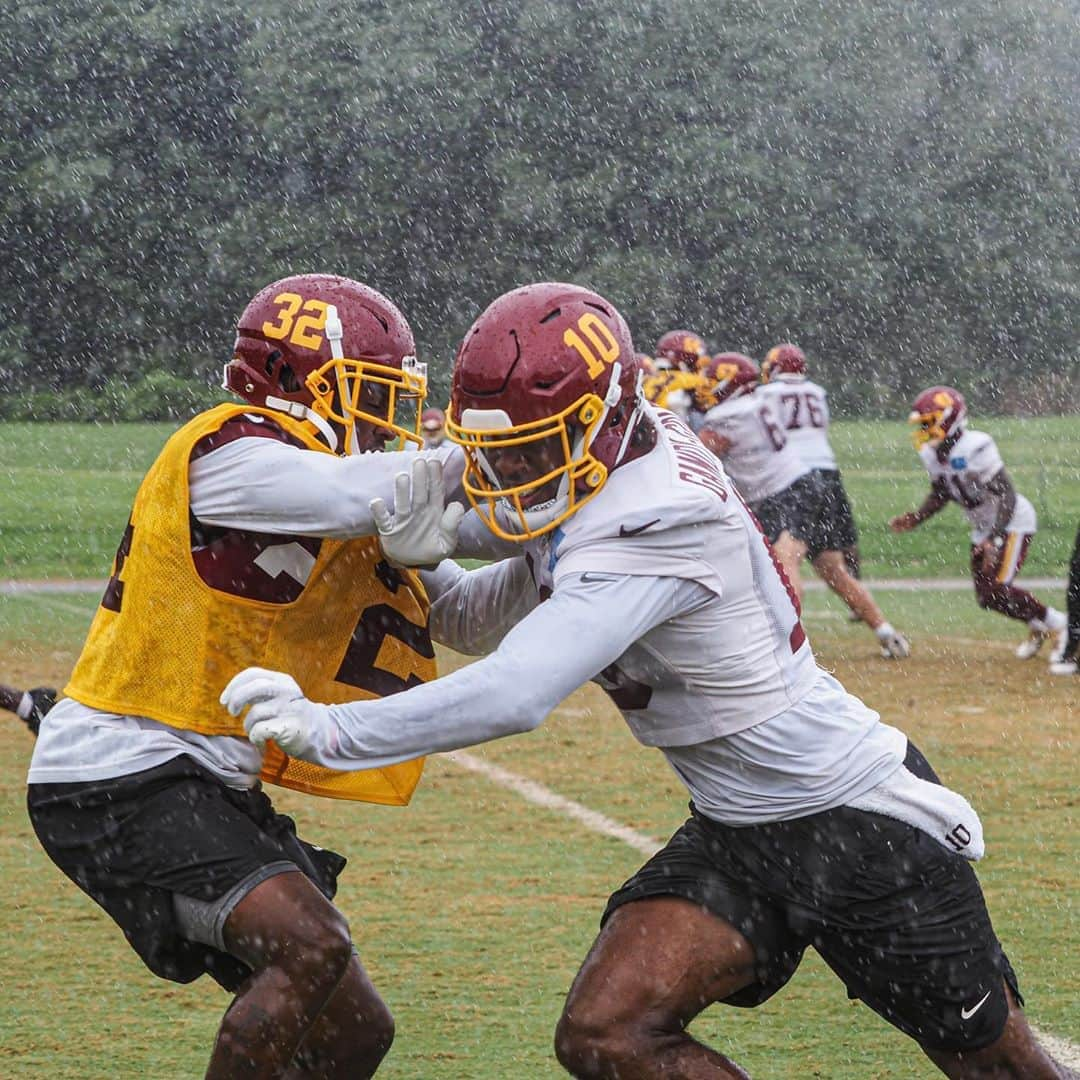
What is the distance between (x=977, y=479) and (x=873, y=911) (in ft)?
30.5

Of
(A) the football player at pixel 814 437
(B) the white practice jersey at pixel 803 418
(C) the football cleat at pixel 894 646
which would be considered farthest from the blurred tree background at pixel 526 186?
(C) the football cleat at pixel 894 646

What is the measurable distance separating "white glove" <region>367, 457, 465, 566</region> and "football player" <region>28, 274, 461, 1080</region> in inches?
0.6

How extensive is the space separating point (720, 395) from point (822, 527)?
5.03ft

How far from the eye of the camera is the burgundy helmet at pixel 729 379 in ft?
42.7

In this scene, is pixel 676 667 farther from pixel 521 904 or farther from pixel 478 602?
pixel 521 904

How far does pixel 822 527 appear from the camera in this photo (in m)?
12.0

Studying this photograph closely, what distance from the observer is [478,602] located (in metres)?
4.14

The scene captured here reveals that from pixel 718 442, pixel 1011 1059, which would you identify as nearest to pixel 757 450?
pixel 718 442

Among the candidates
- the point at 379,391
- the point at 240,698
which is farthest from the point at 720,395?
the point at 240,698

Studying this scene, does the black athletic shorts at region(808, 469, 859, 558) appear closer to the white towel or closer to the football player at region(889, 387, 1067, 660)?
the football player at region(889, 387, 1067, 660)

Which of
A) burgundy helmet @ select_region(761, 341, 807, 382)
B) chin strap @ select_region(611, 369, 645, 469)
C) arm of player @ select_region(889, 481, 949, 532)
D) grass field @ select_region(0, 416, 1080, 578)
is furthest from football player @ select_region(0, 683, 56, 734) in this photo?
grass field @ select_region(0, 416, 1080, 578)

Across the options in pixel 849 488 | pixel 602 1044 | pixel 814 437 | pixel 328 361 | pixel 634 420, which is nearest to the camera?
pixel 602 1044

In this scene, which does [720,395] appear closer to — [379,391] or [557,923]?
[557,923]

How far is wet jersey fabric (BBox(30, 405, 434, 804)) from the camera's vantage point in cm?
364
